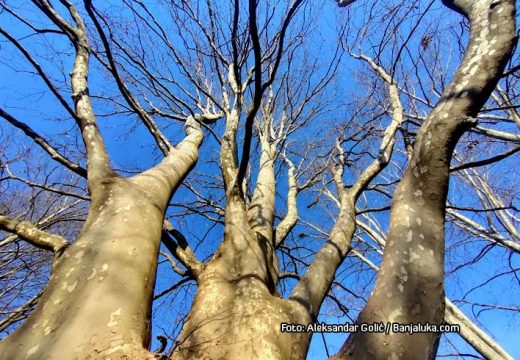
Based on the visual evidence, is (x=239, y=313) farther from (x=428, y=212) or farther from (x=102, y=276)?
(x=428, y=212)

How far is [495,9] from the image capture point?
141cm

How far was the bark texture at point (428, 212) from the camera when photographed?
962 millimetres

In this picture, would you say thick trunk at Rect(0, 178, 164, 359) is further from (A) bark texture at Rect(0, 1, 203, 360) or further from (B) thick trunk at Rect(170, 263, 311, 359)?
(B) thick trunk at Rect(170, 263, 311, 359)

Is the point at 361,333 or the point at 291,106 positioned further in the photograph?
the point at 291,106

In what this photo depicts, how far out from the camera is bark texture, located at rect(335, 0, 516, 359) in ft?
3.15

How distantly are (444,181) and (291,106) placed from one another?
3.96m

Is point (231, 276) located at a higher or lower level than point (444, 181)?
lower

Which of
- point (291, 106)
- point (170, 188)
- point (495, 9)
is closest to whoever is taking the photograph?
point (495, 9)

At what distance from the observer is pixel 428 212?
119 cm

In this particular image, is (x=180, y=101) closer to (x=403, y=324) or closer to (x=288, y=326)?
(x=288, y=326)

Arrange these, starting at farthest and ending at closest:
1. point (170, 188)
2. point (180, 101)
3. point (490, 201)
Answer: point (490, 201), point (180, 101), point (170, 188)

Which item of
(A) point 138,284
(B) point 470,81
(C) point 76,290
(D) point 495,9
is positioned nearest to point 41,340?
(C) point 76,290

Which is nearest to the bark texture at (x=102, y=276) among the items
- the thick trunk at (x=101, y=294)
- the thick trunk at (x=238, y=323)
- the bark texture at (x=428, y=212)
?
the thick trunk at (x=101, y=294)

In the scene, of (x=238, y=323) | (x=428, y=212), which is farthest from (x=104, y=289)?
(x=428, y=212)
